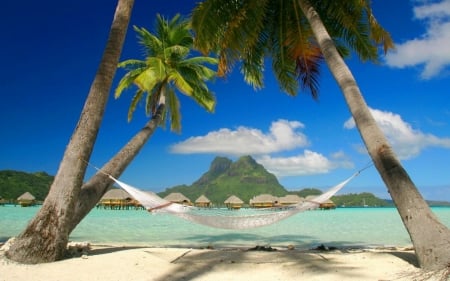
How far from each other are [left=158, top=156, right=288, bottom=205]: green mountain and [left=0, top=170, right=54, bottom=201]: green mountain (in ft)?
142


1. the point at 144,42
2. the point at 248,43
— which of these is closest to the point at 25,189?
the point at 144,42

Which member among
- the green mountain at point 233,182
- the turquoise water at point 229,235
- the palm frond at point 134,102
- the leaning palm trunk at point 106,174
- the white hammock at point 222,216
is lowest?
the turquoise water at point 229,235

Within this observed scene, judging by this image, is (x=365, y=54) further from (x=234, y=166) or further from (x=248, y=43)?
(x=234, y=166)

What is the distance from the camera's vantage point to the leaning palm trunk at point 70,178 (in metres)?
3.90

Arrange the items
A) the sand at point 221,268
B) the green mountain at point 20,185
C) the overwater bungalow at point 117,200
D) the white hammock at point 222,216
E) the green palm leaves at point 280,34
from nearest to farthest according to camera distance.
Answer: the sand at point 221,268 < the white hammock at point 222,216 < the green palm leaves at point 280,34 < the overwater bungalow at point 117,200 < the green mountain at point 20,185

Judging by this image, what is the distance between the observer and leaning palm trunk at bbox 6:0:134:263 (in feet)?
12.8

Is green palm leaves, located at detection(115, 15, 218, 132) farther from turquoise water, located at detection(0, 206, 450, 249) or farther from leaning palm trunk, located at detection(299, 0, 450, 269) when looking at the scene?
leaning palm trunk, located at detection(299, 0, 450, 269)

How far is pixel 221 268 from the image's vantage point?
4363 millimetres

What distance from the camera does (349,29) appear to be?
260 inches

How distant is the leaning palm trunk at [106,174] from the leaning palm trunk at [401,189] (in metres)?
3.38

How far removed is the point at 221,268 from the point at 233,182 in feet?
355

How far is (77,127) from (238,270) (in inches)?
105

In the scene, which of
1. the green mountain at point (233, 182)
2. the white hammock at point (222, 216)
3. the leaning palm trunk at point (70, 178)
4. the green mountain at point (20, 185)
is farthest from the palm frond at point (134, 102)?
the green mountain at point (233, 182)

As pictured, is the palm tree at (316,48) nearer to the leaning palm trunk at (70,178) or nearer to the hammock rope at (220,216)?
the hammock rope at (220,216)
